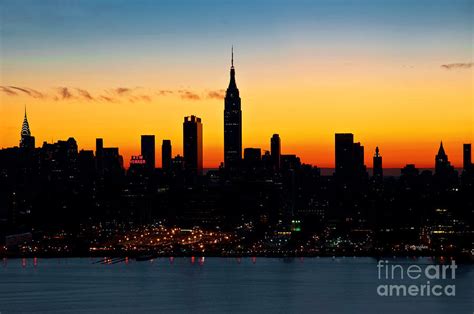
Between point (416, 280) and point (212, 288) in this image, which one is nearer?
point (212, 288)

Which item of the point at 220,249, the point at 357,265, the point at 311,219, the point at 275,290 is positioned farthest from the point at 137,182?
the point at 275,290

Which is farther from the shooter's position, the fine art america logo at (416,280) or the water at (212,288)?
the fine art america logo at (416,280)

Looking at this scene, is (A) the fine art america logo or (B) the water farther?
(A) the fine art america logo

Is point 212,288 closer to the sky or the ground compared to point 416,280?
closer to the ground

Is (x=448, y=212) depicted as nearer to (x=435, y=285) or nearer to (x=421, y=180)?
(x=421, y=180)
